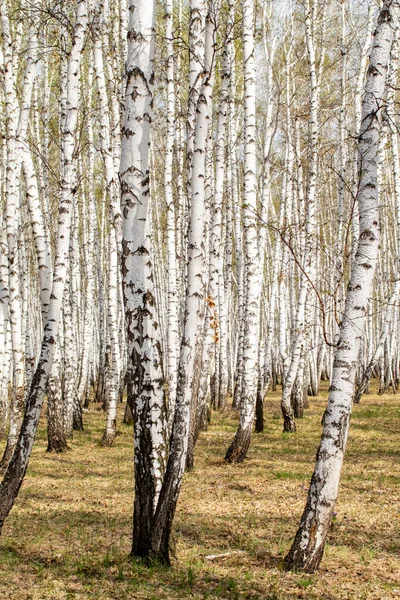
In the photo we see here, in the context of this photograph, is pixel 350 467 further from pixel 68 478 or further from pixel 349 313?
pixel 349 313

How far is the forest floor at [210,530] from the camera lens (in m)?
4.64

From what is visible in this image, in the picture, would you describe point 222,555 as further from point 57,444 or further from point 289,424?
point 289,424

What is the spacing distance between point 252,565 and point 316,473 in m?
1.08

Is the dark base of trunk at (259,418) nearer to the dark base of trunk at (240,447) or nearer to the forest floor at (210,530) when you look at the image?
the forest floor at (210,530)

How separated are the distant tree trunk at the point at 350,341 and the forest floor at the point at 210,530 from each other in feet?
1.24

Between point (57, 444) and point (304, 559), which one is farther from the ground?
point (57, 444)

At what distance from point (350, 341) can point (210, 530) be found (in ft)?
8.71

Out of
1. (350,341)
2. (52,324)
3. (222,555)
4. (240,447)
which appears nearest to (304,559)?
(222,555)

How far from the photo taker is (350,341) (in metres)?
4.84

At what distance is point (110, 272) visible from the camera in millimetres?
11719

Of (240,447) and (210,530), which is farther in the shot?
(240,447)

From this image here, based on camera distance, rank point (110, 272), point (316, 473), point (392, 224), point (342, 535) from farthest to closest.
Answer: point (392, 224)
point (110, 272)
point (342, 535)
point (316, 473)

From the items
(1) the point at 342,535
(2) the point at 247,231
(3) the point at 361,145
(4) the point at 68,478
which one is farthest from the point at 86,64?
(1) the point at 342,535

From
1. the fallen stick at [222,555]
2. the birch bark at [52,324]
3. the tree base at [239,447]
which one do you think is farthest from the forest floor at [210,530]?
the birch bark at [52,324]
